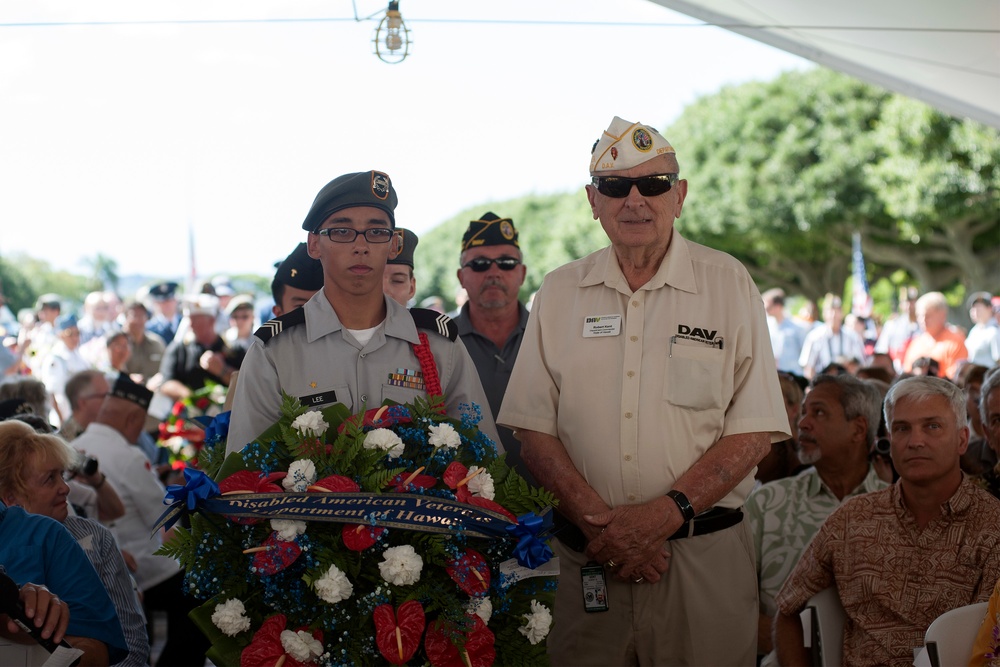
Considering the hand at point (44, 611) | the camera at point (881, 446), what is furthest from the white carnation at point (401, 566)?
the camera at point (881, 446)

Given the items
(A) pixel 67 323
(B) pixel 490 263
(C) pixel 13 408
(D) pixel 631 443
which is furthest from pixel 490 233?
(A) pixel 67 323

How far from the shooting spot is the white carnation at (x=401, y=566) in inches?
110

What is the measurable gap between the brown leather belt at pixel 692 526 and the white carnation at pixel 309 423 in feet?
3.18

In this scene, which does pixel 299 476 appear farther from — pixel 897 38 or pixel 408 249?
pixel 897 38

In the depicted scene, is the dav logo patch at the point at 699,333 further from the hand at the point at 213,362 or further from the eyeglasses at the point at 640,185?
the hand at the point at 213,362

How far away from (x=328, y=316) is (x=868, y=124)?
42.5 m

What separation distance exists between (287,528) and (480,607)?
0.56m

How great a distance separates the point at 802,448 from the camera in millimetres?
5023

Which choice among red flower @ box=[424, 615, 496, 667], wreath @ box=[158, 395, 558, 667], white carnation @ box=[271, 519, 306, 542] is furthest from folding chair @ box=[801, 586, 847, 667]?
white carnation @ box=[271, 519, 306, 542]

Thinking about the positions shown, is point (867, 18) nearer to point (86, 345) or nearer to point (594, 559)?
point (594, 559)

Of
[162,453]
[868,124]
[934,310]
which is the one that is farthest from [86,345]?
[868,124]

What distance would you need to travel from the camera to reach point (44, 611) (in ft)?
11.5

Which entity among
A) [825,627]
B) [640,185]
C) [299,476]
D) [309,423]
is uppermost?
[640,185]

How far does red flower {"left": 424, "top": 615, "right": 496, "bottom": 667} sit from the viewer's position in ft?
9.35
